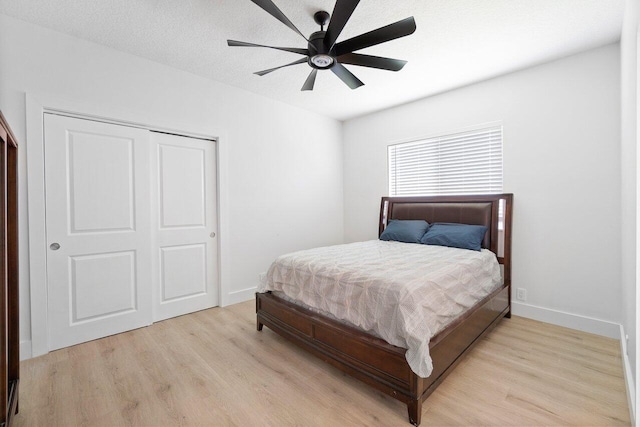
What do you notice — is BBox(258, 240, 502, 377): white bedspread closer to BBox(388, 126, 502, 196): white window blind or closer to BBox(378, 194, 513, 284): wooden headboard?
BBox(378, 194, 513, 284): wooden headboard

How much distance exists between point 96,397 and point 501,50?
4241 millimetres

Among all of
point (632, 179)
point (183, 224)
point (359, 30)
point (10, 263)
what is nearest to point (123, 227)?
point (183, 224)

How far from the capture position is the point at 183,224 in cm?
321

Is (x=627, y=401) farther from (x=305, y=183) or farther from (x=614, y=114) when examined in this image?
(x=305, y=183)

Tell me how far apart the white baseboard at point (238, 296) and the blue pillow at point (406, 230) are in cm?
189

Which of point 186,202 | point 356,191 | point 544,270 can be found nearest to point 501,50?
point 544,270

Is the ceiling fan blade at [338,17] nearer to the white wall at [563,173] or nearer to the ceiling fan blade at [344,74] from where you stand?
the ceiling fan blade at [344,74]

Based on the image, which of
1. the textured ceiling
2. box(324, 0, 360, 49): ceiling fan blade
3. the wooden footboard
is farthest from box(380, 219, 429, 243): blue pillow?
box(324, 0, 360, 49): ceiling fan blade

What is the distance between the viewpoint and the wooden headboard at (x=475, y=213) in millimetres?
3094

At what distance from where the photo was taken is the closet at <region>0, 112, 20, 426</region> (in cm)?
142

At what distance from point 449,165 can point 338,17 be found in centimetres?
260

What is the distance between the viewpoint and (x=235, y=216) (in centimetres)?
357

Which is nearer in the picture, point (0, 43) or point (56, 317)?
point (0, 43)

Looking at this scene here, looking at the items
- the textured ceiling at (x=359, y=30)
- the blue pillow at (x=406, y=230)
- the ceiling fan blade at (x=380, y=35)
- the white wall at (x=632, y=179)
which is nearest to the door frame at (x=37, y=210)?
the textured ceiling at (x=359, y=30)
